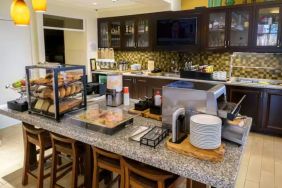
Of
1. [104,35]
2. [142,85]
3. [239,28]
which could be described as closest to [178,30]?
[239,28]

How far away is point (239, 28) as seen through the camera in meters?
4.20

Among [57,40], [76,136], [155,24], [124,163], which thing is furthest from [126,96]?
[57,40]

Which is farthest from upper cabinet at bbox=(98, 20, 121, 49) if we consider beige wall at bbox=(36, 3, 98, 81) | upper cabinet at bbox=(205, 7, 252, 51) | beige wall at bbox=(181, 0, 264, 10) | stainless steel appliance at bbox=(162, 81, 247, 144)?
stainless steel appliance at bbox=(162, 81, 247, 144)

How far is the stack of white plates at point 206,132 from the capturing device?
1414mm

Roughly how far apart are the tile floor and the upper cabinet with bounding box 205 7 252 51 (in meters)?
1.78

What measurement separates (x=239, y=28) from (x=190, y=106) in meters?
3.22

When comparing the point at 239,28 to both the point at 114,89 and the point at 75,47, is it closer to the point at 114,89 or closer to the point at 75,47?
the point at 114,89

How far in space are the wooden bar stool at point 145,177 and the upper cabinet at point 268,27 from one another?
3384 millimetres

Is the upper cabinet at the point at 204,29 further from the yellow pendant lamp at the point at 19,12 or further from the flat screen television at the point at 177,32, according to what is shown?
the yellow pendant lamp at the point at 19,12

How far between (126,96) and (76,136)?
35.5 inches

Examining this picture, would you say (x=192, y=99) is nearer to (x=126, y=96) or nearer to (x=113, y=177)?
(x=126, y=96)

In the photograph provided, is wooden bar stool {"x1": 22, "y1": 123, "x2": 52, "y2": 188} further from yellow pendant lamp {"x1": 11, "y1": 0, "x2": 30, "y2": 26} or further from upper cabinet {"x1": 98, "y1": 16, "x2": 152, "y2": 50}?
upper cabinet {"x1": 98, "y1": 16, "x2": 152, "y2": 50}

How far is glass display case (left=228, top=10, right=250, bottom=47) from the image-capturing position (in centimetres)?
410

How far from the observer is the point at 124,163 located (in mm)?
1645
